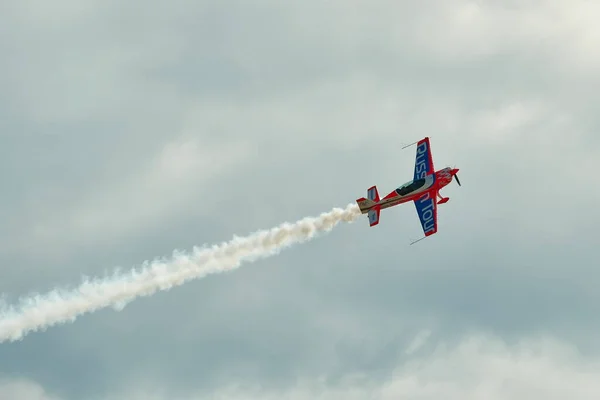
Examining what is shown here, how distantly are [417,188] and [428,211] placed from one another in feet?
7.81

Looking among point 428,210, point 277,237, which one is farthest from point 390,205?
point 277,237

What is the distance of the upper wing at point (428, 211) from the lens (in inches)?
3221

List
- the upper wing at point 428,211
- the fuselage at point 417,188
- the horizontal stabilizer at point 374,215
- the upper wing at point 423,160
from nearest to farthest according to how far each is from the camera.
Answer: the horizontal stabilizer at point 374,215, the upper wing at point 428,211, the fuselage at point 417,188, the upper wing at point 423,160

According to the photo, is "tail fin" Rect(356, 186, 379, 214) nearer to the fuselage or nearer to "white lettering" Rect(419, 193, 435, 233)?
the fuselage

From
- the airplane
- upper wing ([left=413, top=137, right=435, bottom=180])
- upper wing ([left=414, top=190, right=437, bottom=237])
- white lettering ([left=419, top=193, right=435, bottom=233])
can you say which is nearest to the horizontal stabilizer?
the airplane

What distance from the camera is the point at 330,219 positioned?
271 feet

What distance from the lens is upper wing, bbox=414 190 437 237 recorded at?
8181 cm

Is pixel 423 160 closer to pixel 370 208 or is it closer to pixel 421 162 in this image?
pixel 421 162

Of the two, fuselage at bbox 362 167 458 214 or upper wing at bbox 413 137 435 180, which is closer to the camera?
fuselage at bbox 362 167 458 214

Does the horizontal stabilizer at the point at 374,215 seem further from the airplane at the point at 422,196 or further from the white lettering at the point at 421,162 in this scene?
the white lettering at the point at 421,162

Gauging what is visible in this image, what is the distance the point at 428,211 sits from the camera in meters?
82.8

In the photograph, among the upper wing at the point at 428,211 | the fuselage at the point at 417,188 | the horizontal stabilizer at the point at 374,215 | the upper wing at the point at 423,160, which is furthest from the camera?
the upper wing at the point at 423,160

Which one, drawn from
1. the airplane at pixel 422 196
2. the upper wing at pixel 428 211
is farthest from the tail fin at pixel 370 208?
the upper wing at pixel 428 211

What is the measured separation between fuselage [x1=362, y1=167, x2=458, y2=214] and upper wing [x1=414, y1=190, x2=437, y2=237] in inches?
17.8
